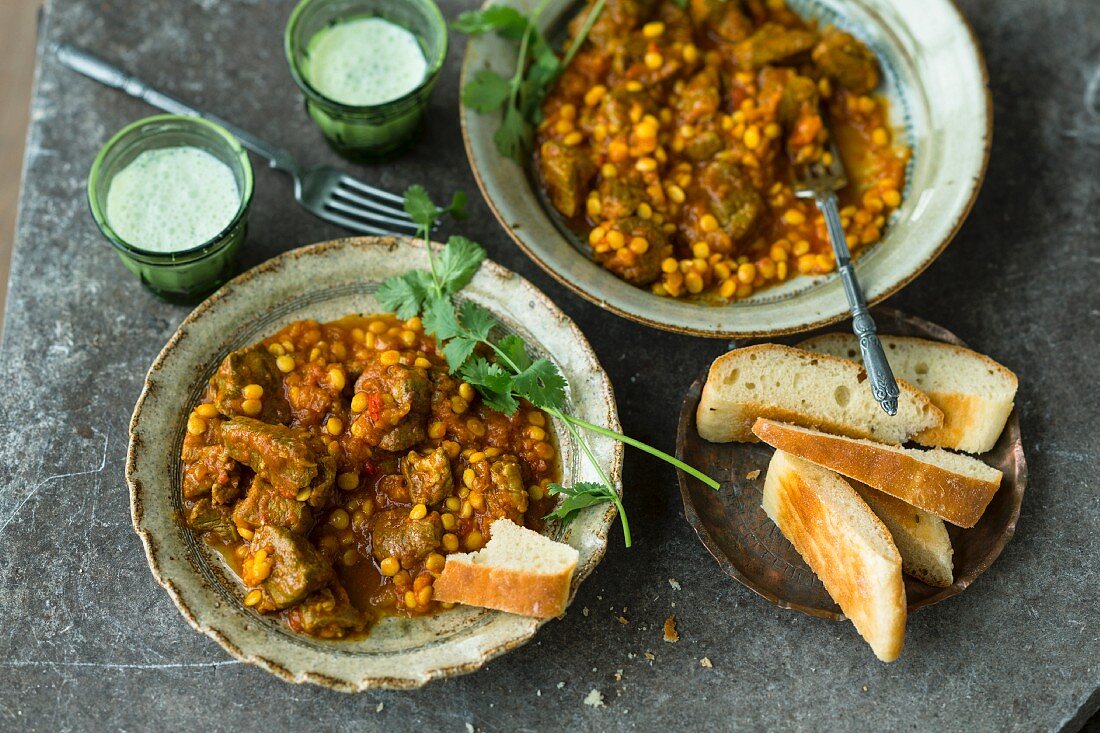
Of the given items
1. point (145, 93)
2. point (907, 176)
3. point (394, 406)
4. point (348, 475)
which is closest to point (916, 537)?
point (907, 176)

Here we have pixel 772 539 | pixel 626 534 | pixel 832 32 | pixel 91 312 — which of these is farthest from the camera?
pixel 832 32

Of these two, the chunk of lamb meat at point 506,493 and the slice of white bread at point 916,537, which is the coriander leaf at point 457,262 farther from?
the slice of white bread at point 916,537

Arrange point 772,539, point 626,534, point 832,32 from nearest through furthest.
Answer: point 626,534, point 772,539, point 832,32

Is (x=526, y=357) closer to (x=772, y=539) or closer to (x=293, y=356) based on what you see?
(x=293, y=356)

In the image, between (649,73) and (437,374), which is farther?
(649,73)

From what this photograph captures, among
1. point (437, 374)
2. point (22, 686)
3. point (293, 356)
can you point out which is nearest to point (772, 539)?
point (437, 374)

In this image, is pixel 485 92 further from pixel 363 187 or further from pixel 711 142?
pixel 711 142
